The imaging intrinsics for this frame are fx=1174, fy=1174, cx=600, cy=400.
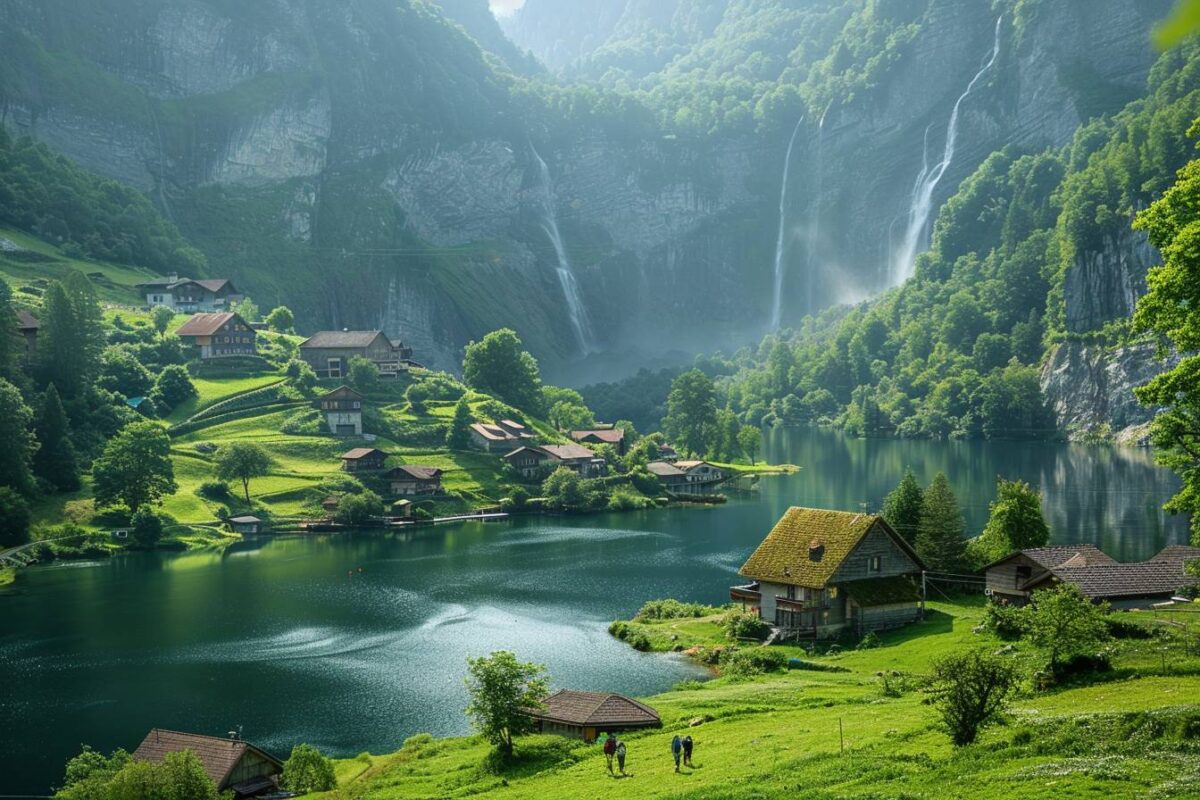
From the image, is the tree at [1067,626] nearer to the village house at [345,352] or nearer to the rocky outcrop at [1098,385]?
the village house at [345,352]

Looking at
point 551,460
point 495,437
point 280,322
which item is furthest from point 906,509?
point 280,322

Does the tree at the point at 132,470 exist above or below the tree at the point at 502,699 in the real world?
above

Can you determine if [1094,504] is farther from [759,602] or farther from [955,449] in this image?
[955,449]

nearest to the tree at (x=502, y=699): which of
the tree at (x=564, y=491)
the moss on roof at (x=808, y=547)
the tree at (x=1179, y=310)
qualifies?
the moss on roof at (x=808, y=547)

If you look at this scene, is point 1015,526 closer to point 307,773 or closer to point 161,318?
point 307,773

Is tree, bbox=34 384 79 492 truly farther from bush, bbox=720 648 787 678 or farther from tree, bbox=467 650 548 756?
tree, bbox=467 650 548 756

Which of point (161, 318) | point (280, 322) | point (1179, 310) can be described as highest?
point (280, 322)
